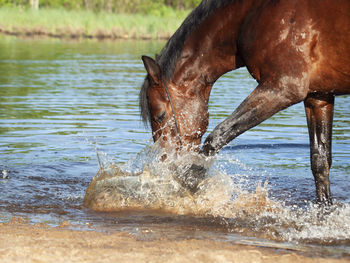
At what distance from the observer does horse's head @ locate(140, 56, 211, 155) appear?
191 inches

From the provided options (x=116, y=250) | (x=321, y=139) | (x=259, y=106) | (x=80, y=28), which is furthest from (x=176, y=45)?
(x=80, y=28)

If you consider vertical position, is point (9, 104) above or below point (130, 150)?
below

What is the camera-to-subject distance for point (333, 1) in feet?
13.8

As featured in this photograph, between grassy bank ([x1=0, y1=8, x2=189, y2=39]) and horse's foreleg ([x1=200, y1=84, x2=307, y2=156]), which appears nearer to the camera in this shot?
horse's foreleg ([x1=200, y1=84, x2=307, y2=156])

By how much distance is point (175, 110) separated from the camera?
191 inches

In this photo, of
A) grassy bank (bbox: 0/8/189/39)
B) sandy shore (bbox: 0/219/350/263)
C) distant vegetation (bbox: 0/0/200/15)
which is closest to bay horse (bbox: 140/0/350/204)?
sandy shore (bbox: 0/219/350/263)

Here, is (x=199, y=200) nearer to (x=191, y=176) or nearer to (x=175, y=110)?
(x=191, y=176)

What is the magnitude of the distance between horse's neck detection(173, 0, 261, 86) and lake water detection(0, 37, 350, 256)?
756mm

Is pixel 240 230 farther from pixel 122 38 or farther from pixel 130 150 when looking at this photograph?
pixel 122 38

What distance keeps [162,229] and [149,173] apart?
0.99 meters

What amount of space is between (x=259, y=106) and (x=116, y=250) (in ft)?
5.29

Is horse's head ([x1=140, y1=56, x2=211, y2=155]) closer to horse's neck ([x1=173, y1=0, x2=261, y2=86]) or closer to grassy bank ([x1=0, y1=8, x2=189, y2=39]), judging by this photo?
horse's neck ([x1=173, y1=0, x2=261, y2=86])

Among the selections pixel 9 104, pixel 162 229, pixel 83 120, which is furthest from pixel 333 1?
pixel 9 104

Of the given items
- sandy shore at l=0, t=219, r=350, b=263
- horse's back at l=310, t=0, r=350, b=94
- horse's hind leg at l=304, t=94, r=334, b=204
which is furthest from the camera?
horse's hind leg at l=304, t=94, r=334, b=204
